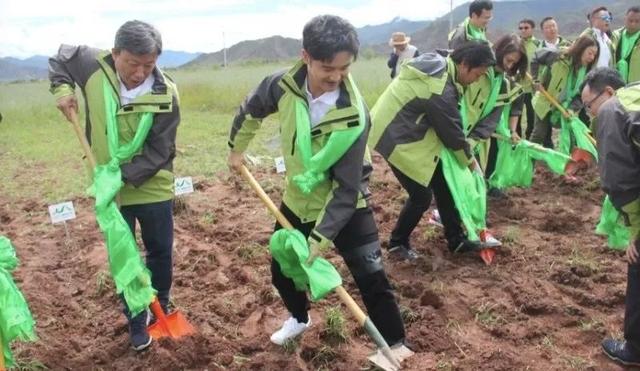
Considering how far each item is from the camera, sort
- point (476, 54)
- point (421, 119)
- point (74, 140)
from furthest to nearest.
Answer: point (74, 140), point (421, 119), point (476, 54)

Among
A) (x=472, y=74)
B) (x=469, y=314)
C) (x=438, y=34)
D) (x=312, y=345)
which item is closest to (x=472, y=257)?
(x=469, y=314)

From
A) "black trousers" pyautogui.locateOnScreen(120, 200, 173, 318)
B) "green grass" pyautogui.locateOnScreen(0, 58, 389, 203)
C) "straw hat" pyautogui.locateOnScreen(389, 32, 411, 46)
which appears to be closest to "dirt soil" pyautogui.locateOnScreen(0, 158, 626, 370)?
"black trousers" pyautogui.locateOnScreen(120, 200, 173, 318)

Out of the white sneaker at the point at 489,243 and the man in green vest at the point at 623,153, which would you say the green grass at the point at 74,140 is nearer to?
the white sneaker at the point at 489,243

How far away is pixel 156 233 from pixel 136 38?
1.09m

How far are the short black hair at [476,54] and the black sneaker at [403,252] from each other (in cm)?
152

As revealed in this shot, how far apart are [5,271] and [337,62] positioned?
69.4 inches

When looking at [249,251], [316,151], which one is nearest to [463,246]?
[249,251]

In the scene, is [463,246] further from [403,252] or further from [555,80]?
[555,80]

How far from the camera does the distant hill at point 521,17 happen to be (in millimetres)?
46406

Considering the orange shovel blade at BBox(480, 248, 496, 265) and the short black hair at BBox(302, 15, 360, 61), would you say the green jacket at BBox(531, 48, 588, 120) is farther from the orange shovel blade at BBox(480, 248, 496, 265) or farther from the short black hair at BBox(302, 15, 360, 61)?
the short black hair at BBox(302, 15, 360, 61)

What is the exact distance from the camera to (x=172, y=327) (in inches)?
142

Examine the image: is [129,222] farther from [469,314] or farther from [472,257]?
[472,257]

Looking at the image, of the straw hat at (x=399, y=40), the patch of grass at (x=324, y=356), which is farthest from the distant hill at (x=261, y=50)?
the patch of grass at (x=324, y=356)

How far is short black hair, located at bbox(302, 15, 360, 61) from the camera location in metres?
2.52
